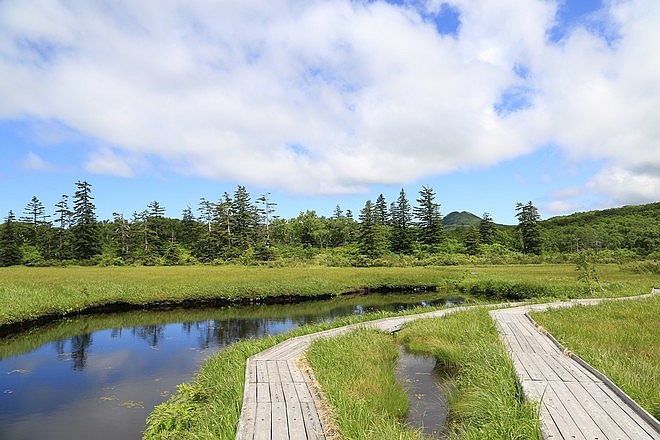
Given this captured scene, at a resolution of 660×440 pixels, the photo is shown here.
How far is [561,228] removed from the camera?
97.8 meters

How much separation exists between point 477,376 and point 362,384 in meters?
2.36

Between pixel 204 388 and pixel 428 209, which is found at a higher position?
pixel 428 209

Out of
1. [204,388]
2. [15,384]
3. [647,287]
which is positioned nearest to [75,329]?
[15,384]

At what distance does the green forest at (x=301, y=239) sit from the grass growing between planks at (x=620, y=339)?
131 feet

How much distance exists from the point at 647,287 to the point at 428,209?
181ft

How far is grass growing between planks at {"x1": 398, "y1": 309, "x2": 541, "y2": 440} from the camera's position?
5.82 metres

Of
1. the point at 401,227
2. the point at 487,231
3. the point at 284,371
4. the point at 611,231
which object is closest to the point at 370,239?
the point at 401,227

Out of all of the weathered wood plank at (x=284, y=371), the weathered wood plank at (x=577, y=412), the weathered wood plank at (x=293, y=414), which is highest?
the weathered wood plank at (x=284, y=371)

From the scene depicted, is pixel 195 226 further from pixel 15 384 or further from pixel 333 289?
pixel 15 384

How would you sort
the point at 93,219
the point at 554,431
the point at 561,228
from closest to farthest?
the point at 554,431 → the point at 93,219 → the point at 561,228

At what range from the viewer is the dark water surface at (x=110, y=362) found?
9695 millimetres

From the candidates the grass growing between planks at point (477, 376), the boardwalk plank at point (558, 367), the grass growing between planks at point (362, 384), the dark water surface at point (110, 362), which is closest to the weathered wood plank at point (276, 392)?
the grass growing between planks at point (362, 384)

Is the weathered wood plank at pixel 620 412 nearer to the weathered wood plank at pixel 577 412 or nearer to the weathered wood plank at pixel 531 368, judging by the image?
the weathered wood plank at pixel 577 412

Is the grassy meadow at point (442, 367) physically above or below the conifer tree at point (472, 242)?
below
